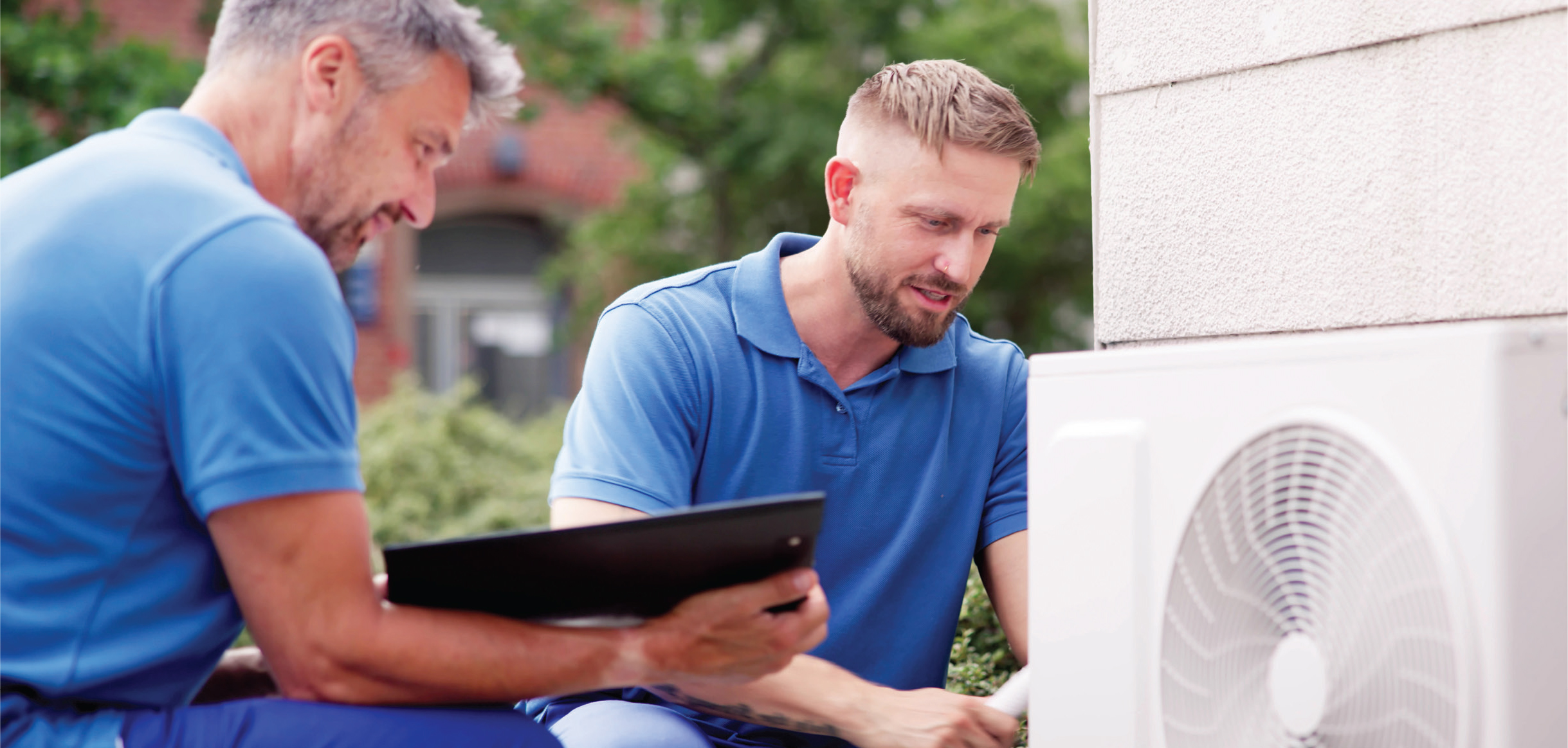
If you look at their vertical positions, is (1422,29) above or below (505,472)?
above

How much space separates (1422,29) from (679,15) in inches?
291

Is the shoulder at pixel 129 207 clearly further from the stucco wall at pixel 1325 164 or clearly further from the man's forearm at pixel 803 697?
the stucco wall at pixel 1325 164

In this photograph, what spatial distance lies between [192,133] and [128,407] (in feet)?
1.07

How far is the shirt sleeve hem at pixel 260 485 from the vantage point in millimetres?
1223

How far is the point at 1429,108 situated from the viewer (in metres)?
1.66

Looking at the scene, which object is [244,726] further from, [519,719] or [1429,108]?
[1429,108]

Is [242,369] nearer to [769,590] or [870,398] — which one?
[769,590]

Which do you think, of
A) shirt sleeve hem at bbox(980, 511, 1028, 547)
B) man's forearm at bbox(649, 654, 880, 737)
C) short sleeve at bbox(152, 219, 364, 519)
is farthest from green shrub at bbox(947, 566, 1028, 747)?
short sleeve at bbox(152, 219, 364, 519)

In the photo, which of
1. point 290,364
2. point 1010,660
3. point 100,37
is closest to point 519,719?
point 290,364

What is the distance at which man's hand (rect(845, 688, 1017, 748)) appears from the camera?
1.69 meters

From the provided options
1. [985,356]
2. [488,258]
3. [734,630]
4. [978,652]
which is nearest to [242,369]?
[734,630]

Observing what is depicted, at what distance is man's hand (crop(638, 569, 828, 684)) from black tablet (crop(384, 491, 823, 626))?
0.05 ft

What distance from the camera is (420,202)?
1556 mm

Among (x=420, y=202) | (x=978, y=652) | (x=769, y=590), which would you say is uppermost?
(x=420, y=202)
